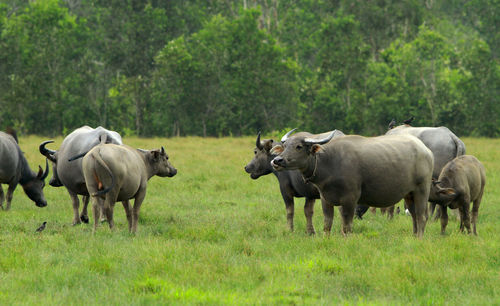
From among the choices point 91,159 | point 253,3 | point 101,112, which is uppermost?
point 253,3

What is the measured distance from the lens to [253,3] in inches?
2291

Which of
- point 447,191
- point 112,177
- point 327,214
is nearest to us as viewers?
point 327,214

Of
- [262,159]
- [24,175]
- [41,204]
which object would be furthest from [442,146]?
[24,175]

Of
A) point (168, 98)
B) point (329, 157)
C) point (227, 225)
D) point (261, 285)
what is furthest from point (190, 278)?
point (168, 98)

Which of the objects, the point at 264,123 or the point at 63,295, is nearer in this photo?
the point at 63,295

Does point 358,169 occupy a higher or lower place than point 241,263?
higher

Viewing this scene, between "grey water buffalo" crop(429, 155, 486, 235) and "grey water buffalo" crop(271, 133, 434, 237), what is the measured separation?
490 mm

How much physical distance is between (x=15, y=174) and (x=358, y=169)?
904 centimetres

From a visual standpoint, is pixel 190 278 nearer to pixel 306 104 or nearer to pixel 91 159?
pixel 91 159

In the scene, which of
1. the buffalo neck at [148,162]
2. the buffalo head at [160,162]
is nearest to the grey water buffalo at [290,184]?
the buffalo head at [160,162]

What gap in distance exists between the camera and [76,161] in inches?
485

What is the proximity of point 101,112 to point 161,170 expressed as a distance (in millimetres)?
39961

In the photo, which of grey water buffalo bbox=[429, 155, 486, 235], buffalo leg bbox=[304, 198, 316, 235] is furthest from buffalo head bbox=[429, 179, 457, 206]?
buffalo leg bbox=[304, 198, 316, 235]

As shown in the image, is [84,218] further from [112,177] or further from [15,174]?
[15,174]
